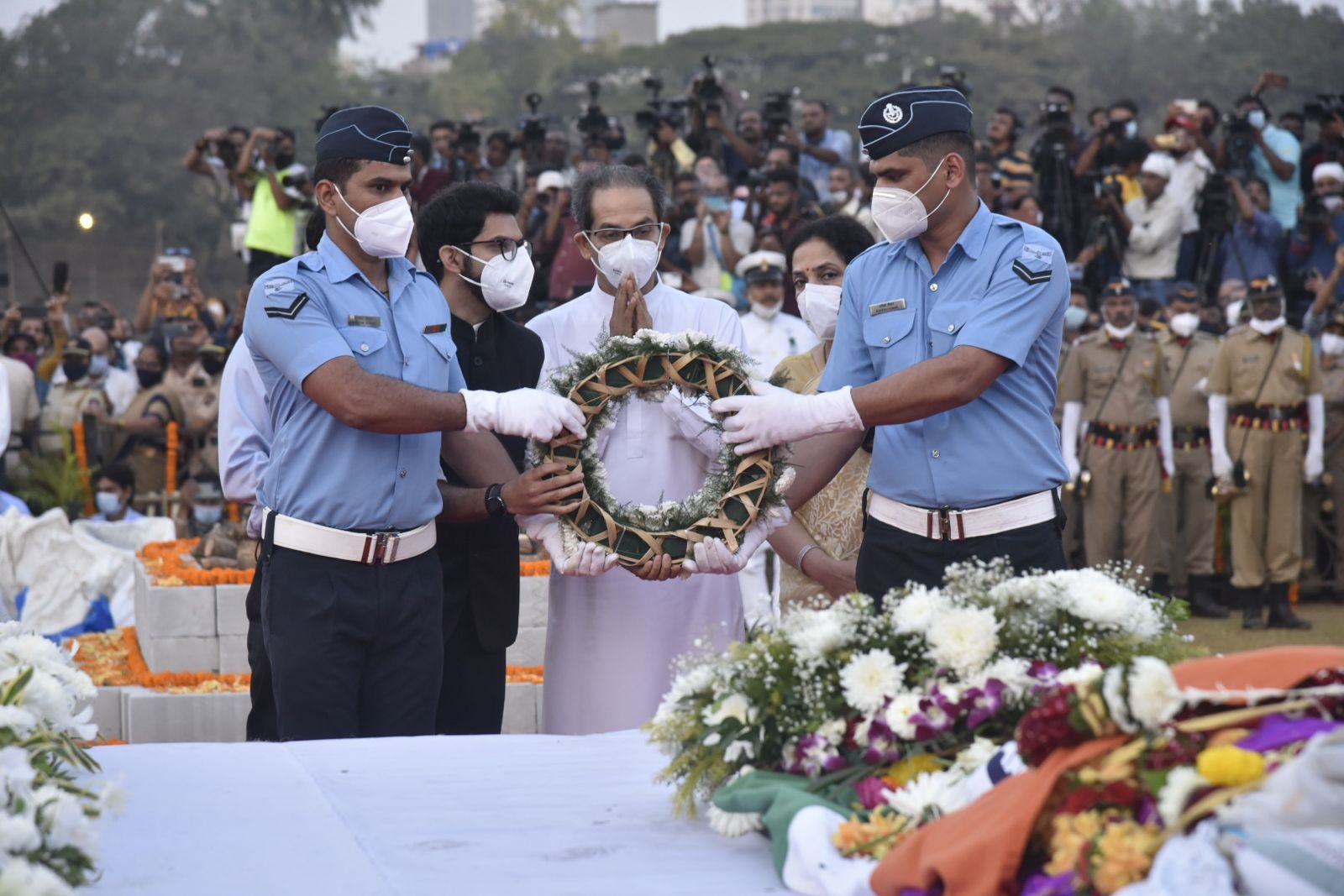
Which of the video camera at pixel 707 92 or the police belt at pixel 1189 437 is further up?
the video camera at pixel 707 92

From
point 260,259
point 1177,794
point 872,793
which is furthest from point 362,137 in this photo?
point 260,259

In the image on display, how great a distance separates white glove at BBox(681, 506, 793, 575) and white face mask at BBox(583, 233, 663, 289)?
88 centimetres

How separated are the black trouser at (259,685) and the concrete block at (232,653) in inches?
92.7

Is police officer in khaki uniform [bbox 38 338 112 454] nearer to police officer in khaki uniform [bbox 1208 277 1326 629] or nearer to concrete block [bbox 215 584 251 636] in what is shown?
concrete block [bbox 215 584 251 636]

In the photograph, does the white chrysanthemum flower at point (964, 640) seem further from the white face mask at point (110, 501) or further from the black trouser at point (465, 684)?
the white face mask at point (110, 501)

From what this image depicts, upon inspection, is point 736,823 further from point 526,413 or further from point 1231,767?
point 526,413

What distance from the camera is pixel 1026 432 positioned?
4125mm

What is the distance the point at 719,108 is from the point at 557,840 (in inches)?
475

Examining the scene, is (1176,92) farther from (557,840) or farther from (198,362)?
(557,840)

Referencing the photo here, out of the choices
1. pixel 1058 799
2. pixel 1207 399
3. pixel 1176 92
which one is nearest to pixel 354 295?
pixel 1058 799

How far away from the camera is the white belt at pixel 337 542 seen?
13.6 ft

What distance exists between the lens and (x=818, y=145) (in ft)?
46.8

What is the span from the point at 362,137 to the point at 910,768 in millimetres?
2410

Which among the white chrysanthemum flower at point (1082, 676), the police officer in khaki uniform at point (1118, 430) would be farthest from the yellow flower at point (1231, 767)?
the police officer in khaki uniform at point (1118, 430)
